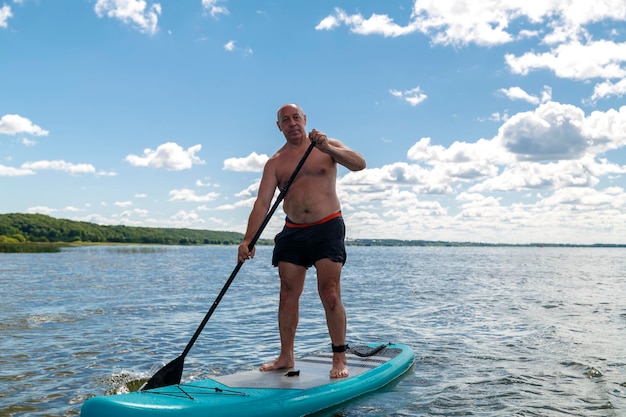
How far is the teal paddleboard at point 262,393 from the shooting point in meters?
4.82

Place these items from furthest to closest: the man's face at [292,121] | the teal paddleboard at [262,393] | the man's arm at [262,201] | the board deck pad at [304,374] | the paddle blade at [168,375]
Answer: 1. the man's face at [292,121]
2. the man's arm at [262,201]
3. the board deck pad at [304,374]
4. the paddle blade at [168,375]
5. the teal paddleboard at [262,393]

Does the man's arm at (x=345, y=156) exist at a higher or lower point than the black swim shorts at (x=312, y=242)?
higher

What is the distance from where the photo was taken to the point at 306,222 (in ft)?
20.7

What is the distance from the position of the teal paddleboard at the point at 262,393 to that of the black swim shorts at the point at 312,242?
1.30 meters

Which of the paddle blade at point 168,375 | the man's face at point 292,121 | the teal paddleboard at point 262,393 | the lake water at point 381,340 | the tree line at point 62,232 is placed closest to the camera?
the teal paddleboard at point 262,393

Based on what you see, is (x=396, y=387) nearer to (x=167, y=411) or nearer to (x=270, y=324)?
(x=167, y=411)

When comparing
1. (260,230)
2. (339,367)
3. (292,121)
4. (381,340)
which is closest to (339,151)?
(292,121)

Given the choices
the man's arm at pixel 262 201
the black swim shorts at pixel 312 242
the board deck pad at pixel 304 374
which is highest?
the man's arm at pixel 262 201

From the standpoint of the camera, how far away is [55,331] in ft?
39.1

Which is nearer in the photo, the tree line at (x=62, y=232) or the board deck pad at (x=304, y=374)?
the board deck pad at (x=304, y=374)

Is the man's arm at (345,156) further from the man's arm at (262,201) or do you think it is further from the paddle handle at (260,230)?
the man's arm at (262,201)

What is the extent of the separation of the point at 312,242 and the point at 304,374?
5.03 ft

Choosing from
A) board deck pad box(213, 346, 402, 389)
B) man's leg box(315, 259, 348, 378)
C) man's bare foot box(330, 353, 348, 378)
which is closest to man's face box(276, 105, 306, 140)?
man's leg box(315, 259, 348, 378)

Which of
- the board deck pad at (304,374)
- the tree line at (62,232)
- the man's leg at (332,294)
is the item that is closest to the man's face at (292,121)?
the man's leg at (332,294)
